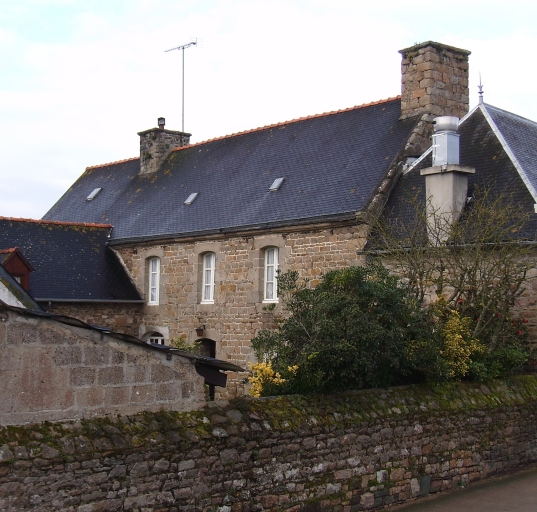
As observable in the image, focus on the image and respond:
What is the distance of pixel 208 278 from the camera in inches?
768

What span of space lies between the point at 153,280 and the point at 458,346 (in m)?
11.2

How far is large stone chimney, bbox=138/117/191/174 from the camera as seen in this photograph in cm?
2462

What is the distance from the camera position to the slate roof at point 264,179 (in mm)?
17188

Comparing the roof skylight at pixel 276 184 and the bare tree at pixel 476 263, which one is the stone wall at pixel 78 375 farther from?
the roof skylight at pixel 276 184

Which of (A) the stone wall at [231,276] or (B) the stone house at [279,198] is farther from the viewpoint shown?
(A) the stone wall at [231,276]

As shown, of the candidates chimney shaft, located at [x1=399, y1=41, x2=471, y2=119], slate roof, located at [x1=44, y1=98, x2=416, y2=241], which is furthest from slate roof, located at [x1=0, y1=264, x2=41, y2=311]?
chimney shaft, located at [x1=399, y1=41, x2=471, y2=119]

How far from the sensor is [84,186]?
27.3 m

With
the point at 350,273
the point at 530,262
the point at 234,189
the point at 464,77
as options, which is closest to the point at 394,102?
the point at 464,77

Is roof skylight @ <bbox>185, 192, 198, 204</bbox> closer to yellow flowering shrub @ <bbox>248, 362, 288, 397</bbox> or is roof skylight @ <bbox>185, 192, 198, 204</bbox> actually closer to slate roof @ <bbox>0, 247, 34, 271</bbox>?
slate roof @ <bbox>0, 247, 34, 271</bbox>

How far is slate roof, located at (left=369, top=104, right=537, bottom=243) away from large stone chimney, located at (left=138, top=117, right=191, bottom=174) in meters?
10.2

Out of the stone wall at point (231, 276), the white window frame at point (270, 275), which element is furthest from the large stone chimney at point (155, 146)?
the white window frame at point (270, 275)

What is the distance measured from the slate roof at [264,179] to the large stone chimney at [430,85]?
1.15 feet

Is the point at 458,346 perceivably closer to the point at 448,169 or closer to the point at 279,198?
the point at 448,169

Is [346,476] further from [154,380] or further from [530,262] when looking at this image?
[530,262]
